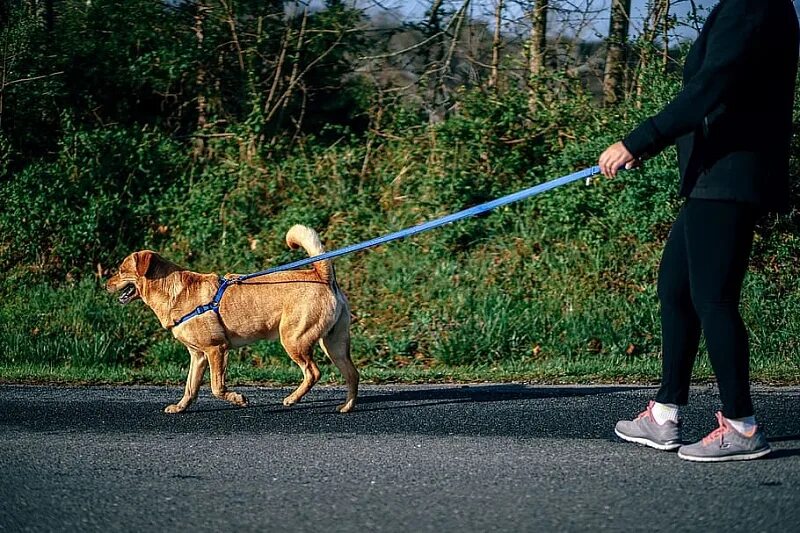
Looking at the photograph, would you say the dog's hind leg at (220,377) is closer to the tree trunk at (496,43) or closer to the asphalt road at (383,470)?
the asphalt road at (383,470)

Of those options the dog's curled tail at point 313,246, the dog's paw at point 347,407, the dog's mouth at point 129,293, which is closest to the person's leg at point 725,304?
the dog's paw at point 347,407

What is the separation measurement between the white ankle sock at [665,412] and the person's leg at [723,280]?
1.07 ft

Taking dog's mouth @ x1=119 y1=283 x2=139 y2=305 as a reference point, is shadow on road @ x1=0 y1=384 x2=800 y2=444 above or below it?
below

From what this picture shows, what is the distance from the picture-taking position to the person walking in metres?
4.16

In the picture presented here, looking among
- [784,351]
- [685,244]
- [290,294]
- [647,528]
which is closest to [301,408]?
[290,294]

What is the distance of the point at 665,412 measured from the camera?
184 inches

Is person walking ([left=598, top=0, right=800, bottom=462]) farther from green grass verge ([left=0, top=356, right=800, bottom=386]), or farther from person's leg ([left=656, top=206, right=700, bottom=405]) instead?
green grass verge ([left=0, top=356, right=800, bottom=386])

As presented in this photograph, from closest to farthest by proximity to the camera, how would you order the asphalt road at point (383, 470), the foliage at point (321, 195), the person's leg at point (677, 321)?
1. the asphalt road at point (383, 470)
2. the person's leg at point (677, 321)
3. the foliage at point (321, 195)

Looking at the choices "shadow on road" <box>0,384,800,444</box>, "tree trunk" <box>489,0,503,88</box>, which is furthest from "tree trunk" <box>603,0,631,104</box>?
"shadow on road" <box>0,384,800,444</box>

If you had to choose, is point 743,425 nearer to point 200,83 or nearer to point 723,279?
point 723,279

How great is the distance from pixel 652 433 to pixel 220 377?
2970mm

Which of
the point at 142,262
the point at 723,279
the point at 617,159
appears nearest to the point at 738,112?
the point at 617,159

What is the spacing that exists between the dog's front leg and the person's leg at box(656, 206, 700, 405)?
307 cm

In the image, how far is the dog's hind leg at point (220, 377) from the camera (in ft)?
21.0
